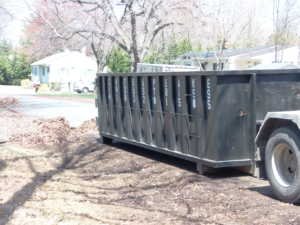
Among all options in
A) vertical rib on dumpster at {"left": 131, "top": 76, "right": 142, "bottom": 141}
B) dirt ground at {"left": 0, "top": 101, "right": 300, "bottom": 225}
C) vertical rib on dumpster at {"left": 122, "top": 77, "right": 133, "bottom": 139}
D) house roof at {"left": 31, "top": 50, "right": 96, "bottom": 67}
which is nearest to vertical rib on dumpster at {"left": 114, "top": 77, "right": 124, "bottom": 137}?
vertical rib on dumpster at {"left": 122, "top": 77, "right": 133, "bottom": 139}

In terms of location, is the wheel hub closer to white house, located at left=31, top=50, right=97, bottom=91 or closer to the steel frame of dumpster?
the steel frame of dumpster

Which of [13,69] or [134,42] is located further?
[13,69]

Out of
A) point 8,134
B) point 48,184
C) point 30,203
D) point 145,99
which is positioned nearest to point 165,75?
point 145,99

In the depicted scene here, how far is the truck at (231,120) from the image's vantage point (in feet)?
25.2

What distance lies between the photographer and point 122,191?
8.65 meters

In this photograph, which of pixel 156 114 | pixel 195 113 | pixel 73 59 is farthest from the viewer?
pixel 73 59

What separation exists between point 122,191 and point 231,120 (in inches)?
75.3

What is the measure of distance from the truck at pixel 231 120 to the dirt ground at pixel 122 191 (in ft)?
1.15

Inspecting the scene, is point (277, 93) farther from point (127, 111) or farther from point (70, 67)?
point (70, 67)

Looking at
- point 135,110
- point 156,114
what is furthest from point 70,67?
point 156,114

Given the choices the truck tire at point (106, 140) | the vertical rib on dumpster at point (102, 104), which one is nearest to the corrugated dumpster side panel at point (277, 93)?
the vertical rib on dumpster at point (102, 104)

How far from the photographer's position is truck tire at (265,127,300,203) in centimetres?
730

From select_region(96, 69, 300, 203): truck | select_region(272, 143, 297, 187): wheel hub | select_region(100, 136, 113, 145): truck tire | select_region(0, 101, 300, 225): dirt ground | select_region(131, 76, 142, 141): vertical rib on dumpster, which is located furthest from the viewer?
select_region(100, 136, 113, 145): truck tire

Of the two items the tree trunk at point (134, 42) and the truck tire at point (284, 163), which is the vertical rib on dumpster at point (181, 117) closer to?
the truck tire at point (284, 163)
